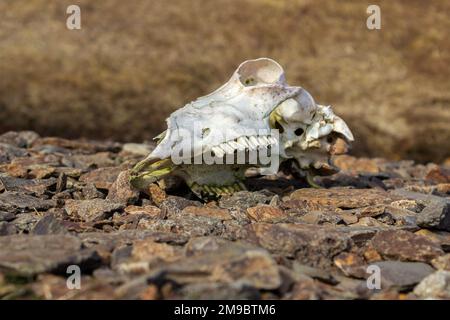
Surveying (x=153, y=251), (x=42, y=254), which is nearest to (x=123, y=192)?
(x=153, y=251)

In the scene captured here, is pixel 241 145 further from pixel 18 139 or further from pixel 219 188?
pixel 18 139

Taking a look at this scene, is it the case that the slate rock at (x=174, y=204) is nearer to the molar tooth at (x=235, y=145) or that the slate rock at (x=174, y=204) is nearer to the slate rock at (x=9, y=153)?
the molar tooth at (x=235, y=145)

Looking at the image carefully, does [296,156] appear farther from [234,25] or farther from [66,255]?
[234,25]

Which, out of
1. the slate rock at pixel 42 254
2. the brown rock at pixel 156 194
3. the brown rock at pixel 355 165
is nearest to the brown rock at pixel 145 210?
the brown rock at pixel 156 194

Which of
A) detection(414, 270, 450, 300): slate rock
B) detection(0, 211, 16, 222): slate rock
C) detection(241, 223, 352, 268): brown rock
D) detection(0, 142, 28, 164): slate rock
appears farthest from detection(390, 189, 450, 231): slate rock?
detection(0, 142, 28, 164): slate rock

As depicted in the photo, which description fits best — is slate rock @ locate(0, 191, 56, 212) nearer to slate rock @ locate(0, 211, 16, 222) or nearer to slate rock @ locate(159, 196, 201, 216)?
slate rock @ locate(0, 211, 16, 222)

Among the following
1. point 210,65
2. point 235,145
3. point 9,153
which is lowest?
point 9,153
